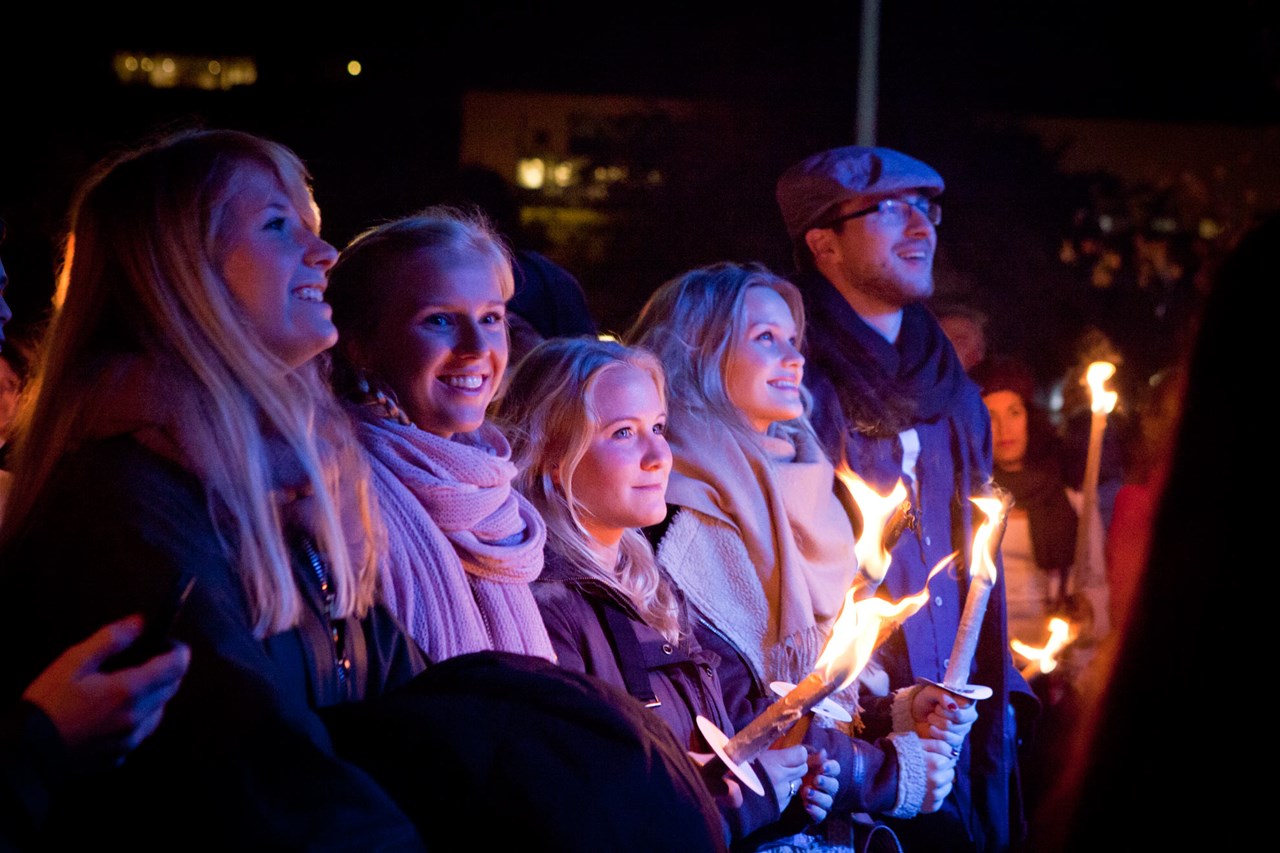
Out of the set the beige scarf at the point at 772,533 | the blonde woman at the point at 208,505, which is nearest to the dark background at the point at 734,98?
the beige scarf at the point at 772,533

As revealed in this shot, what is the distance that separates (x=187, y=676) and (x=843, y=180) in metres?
3.45

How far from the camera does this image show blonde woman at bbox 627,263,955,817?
3.34 m

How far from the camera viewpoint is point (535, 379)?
354cm

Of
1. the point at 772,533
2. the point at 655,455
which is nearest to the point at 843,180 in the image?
the point at 772,533

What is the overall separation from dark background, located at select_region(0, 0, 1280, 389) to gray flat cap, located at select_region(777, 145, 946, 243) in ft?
14.6

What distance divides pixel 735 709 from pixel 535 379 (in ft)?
3.39

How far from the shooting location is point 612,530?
3.36m

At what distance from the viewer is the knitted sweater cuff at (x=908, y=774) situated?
10.7 feet

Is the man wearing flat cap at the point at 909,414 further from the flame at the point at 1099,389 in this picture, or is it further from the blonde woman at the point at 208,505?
the blonde woman at the point at 208,505

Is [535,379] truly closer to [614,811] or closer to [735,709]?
[735,709]

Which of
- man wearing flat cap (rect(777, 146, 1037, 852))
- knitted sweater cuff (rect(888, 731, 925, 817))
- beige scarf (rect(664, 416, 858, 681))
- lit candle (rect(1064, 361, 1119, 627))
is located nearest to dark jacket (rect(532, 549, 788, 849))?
knitted sweater cuff (rect(888, 731, 925, 817))

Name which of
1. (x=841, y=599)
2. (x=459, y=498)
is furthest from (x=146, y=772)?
(x=841, y=599)

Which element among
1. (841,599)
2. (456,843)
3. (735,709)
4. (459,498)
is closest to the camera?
(456,843)

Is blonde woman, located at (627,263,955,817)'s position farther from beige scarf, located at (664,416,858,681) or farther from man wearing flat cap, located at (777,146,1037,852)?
man wearing flat cap, located at (777,146,1037,852)
